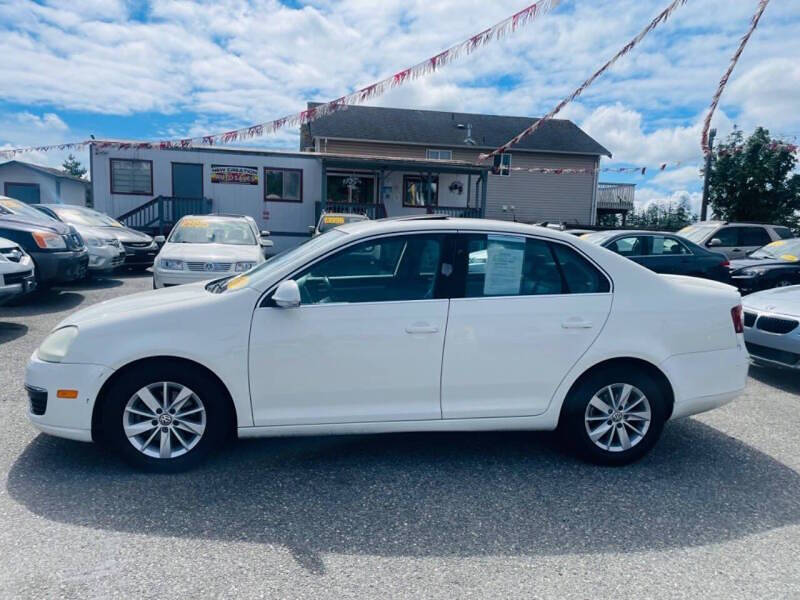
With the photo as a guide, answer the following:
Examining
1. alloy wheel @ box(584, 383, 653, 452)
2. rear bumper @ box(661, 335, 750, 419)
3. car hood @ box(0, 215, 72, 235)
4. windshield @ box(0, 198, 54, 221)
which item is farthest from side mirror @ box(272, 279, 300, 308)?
windshield @ box(0, 198, 54, 221)

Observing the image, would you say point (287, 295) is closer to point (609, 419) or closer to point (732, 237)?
point (609, 419)

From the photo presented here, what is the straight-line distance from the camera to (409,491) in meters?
3.57

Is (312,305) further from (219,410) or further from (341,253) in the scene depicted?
(219,410)

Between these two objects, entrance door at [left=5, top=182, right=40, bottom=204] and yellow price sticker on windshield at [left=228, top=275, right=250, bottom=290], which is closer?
yellow price sticker on windshield at [left=228, top=275, right=250, bottom=290]

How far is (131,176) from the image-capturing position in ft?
64.4

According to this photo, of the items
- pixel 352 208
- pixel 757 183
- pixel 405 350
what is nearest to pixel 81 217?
pixel 352 208

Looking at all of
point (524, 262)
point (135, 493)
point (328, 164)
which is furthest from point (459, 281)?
point (328, 164)

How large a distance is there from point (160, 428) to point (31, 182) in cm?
3179

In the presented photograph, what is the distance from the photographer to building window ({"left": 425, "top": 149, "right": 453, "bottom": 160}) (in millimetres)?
27141

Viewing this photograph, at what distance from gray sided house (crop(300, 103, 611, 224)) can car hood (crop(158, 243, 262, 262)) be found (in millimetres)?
16328

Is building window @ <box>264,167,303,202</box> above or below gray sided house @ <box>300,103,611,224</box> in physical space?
below

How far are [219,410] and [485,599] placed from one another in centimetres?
188

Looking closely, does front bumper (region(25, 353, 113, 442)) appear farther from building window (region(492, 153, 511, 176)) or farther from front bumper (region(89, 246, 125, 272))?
building window (region(492, 153, 511, 176))

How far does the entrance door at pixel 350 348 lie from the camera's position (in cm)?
358
